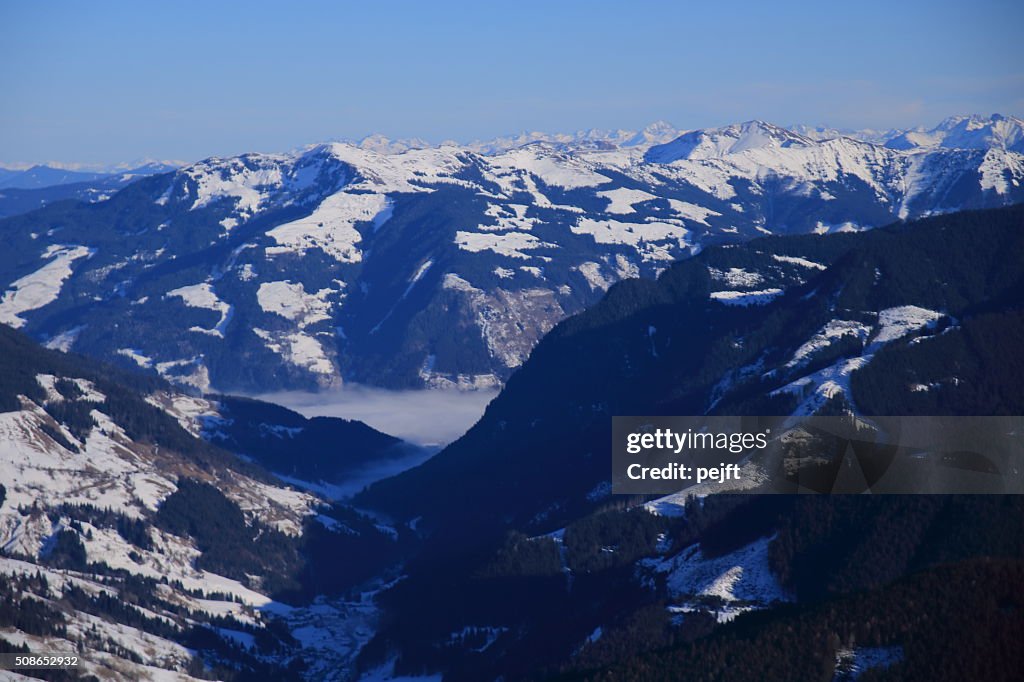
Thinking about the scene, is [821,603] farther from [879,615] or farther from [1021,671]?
[1021,671]

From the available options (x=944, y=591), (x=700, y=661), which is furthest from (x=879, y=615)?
(x=700, y=661)

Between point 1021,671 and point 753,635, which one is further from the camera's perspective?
point 753,635

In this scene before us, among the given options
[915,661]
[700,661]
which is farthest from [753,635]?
[915,661]

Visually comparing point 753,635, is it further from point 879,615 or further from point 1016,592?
point 1016,592

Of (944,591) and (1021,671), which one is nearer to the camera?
(1021,671)

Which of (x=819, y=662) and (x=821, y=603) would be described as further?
(x=821, y=603)

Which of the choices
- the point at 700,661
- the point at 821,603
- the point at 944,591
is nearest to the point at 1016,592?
the point at 944,591

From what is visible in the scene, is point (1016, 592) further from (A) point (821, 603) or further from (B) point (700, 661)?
(B) point (700, 661)
